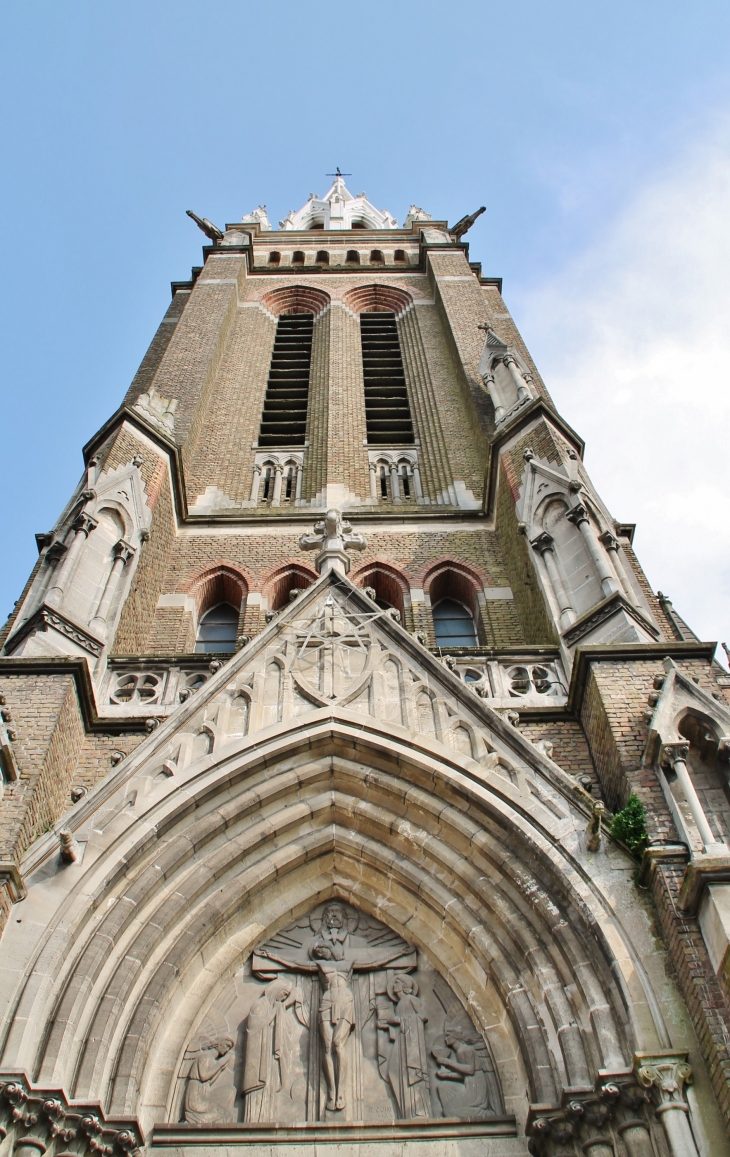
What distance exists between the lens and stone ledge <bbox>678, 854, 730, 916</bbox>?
6828 mm

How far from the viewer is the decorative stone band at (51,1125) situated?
629cm

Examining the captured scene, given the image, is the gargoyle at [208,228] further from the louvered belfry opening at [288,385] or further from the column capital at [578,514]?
the column capital at [578,514]

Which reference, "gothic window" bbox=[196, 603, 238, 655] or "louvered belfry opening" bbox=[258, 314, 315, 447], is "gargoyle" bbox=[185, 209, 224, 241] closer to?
"louvered belfry opening" bbox=[258, 314, 315, 447]

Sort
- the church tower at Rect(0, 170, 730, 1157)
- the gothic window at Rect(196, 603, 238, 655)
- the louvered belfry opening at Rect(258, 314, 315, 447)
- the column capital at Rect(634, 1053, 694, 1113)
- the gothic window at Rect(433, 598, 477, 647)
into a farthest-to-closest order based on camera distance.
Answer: the louvered belfry opening at Rect(258, 314, 315, 447) < the gothic window at Rect(433, 598, 477, 647) < the gothic window at Rect(196, 603, 238, 655) < the church tower at Rect(0, 170, 730, 1157) < the column capital at Rect(634, 1053, 694, 1113)

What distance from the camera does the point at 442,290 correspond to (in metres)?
23.8

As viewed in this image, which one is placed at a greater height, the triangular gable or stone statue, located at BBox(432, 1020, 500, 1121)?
the triangular gable

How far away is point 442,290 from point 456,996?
1863cm

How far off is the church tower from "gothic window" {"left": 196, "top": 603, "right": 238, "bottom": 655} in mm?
84

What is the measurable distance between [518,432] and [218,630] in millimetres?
5067

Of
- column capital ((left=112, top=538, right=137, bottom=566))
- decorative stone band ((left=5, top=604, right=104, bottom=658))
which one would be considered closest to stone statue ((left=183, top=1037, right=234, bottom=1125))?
decorative stone band ((left=5, top=604, right=104, bottom=658))

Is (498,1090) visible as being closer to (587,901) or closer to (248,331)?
(587,901)

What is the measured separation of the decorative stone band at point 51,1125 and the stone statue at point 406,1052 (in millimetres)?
1872

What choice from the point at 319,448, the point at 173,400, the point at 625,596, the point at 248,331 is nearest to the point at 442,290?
the point at 248,331

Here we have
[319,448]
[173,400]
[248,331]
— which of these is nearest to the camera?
[173,400]
